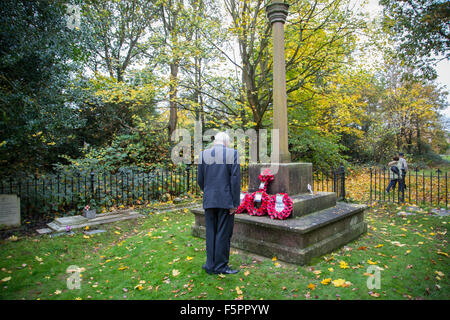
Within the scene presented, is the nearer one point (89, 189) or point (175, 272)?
point (175, 272)

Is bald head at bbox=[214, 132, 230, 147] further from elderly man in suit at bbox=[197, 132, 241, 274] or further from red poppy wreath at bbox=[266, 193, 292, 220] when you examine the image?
red poppy wreath at bbox=[266, 193, 292, 220]

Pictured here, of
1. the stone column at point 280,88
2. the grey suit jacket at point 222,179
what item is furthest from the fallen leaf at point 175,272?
the stone column at point 280,88

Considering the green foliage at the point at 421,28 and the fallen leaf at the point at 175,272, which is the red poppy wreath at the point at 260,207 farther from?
the green foliage at the point at 421,28

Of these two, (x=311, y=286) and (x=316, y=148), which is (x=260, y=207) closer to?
(x=311, y=286)

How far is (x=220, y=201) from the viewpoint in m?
3.75

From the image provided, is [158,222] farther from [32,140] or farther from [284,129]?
[284,129]

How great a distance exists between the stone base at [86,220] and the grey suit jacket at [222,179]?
14.0 ft

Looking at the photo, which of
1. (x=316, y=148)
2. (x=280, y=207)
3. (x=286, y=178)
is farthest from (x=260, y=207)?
(x=316, y=148)

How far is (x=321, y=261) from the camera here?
418 centimetres

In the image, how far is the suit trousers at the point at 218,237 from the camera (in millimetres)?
3822

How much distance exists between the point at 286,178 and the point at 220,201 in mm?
1955

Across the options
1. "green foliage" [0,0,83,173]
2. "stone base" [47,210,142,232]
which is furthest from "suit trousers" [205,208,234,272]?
"stone base" [47,210,142,232]

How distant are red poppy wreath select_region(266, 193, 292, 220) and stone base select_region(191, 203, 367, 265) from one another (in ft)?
0.37
